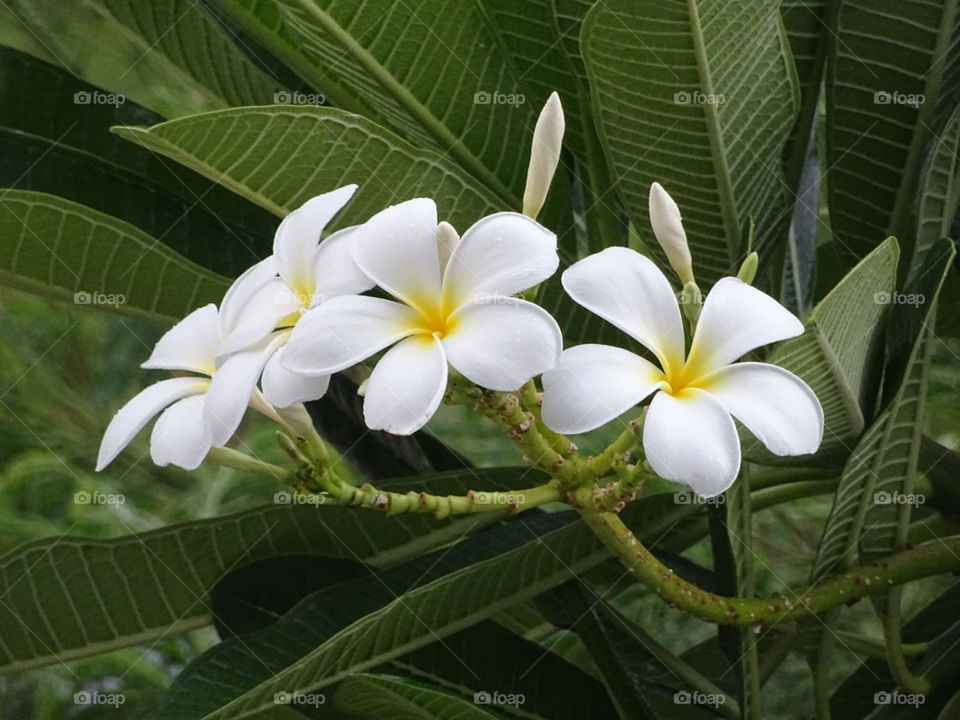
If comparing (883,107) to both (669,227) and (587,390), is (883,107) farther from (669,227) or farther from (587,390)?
(587,390)

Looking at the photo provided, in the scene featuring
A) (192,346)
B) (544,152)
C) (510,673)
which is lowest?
(510,673)

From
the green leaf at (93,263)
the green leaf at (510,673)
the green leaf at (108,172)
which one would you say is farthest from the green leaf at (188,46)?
the green leaf at (510,673)

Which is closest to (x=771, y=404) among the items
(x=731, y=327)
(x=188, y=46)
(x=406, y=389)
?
(x=731, y=327)

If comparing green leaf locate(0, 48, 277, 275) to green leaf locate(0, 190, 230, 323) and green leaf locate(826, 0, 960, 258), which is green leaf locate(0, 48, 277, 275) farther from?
green leaf locate(826, 0, 960, 258)

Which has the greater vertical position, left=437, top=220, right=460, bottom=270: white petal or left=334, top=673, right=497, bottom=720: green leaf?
left=437, top=220, right=460, bottom=270: white petal

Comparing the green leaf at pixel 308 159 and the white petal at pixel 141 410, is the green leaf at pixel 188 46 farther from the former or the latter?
the white petal at pixel 141 410

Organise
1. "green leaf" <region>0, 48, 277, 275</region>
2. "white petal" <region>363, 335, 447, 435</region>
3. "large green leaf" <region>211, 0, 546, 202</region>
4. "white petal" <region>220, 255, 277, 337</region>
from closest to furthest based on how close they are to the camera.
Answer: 1. "white petal" <region>363, 335, 447, 435</region>
2. "white petal" <region>220, 255, 277, 337</region>
3. "large green leaf" <region>211, 0, 546, 202</region>
4. "green leaf" <region>0, 48, 277, 275</region>

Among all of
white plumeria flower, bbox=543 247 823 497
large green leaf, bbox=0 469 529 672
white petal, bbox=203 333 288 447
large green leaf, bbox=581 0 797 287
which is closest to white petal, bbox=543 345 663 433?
white plumeria flower, bbox=543 247 823 497
